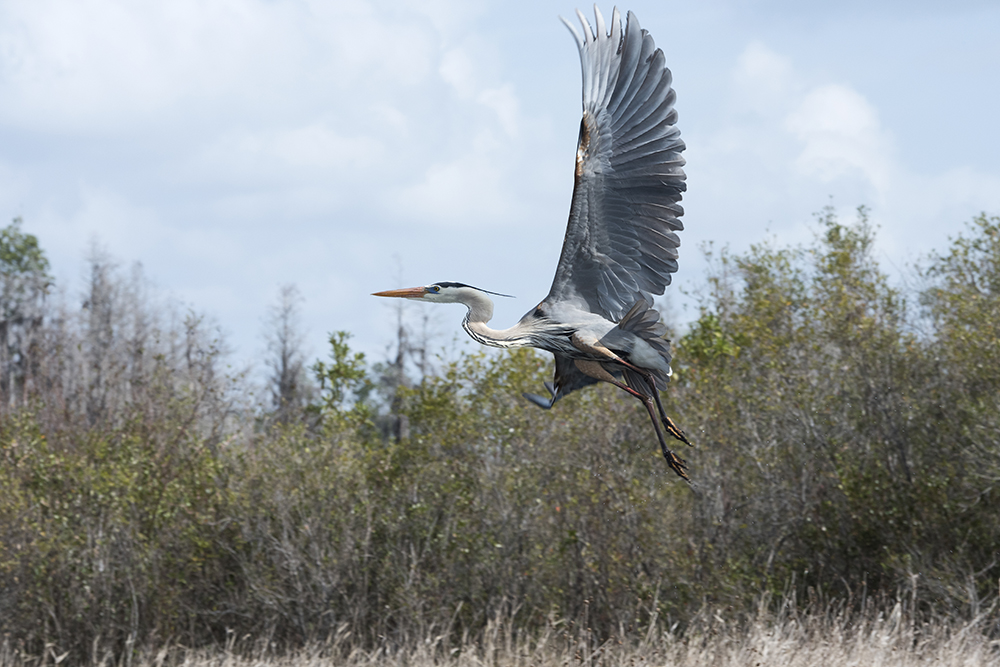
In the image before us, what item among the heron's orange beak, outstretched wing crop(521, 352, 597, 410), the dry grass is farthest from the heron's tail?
the dry grass

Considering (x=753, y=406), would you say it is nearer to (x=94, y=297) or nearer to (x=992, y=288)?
(x=992, y=288)

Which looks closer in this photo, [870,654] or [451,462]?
[870,654]

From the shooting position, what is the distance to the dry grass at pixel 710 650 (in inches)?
362

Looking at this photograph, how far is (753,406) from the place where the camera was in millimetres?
Answer: 13109

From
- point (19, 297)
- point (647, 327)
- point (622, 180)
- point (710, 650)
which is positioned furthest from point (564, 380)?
point (19, 297)

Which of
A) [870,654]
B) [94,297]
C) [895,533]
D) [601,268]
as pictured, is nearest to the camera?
[601,268]

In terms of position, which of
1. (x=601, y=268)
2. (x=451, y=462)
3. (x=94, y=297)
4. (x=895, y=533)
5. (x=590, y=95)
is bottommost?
(x=895, y=533)

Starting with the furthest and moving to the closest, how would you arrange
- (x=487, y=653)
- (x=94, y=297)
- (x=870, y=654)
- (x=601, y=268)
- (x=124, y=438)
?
1. (x=94, y=297)
2. (x=124, y=438)
3. (x=487, y=653)
4. (x=870, y=654)
5. (x=601, y=268)

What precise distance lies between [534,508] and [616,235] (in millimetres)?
8050

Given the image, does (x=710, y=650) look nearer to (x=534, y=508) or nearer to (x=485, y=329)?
(x=534, y=508)

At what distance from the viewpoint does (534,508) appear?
40.3 ft

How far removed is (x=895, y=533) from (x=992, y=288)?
3.26 m

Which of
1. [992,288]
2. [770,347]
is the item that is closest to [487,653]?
[770,347]

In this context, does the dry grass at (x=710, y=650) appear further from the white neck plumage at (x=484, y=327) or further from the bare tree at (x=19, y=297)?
the bare tree at (x=19, y=297)
